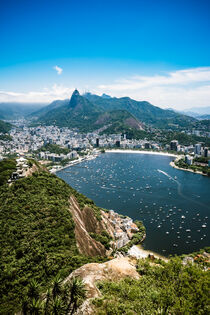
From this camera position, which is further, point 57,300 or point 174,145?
point 174,145

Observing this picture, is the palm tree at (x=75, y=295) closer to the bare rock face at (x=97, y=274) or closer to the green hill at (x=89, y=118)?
the bare rock face at (x=97, y=274)

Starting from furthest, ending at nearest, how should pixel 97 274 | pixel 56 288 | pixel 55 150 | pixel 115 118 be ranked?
pixel 115 118 < pixel 55 150 < pixel 97 274 < pixel 56 288

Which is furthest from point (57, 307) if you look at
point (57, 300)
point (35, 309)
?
point (35, 309)

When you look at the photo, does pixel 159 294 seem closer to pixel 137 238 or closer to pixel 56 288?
pixel 56 288

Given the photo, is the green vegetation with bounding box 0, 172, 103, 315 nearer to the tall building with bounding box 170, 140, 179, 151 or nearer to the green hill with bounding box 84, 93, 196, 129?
the tall building with bounding box 170, 140, 179, 151

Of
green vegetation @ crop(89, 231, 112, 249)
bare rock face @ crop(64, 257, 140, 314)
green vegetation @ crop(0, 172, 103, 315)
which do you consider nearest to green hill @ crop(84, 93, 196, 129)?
green vegetation @ crop(89, 231, 112, 249)

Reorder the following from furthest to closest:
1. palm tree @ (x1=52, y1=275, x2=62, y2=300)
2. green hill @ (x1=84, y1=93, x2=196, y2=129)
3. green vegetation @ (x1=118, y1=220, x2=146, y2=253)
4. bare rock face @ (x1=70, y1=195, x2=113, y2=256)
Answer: green hill @ (x1=84, y1=93, x2=196, y2=129)
green vegetation @ (x1=118, y1=220, x2=146, y2=253)
bare rock face @ (x1=70, y1=195, x2=113, y2=256)
palm tree @ (x1=52, y1=275, x2=62, y2=300)

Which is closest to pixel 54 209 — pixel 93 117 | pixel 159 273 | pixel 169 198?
pixel 159 273
